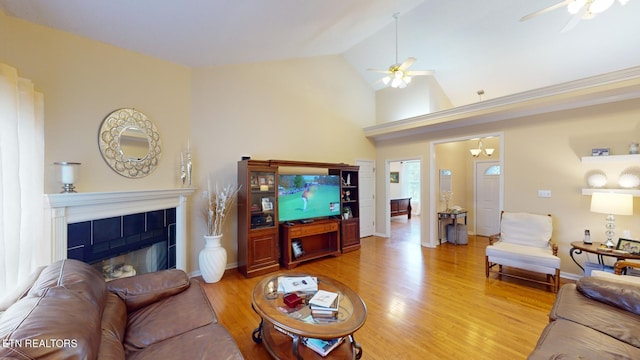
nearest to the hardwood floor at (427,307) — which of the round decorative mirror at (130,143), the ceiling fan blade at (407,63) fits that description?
the round decorative mirror at (130,143)

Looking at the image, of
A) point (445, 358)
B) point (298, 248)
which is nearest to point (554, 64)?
point (445, 358)

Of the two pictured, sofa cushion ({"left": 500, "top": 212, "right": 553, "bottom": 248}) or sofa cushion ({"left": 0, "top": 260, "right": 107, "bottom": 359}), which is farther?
sofa cushion ({"left": 500, "top": 212, "right": 553, "bottom": 248})

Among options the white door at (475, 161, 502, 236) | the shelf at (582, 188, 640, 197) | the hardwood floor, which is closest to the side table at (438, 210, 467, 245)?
the hardwood floor

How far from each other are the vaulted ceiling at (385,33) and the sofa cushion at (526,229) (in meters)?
2.33

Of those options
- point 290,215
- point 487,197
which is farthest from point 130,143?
point 487,197

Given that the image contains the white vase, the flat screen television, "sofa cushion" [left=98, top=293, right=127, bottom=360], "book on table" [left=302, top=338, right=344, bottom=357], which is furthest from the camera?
the flat screen television

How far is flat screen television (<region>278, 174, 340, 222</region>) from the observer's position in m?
4.04

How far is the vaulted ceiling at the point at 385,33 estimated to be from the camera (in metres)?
2.23

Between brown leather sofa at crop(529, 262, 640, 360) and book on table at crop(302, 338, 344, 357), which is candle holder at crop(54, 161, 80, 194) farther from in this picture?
brown leather sofa at crop(529, 262, 640, 360)

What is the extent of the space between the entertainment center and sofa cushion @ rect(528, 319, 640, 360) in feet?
10.1

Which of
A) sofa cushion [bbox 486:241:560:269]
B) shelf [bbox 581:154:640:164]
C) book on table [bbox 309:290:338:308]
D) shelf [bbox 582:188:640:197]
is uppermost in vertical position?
shelf [bbox 581:154:640:164]

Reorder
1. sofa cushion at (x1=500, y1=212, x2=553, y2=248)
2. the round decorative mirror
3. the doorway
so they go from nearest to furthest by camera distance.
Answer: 1. the round decorative mirror
2. sofa cushion at (x1=500, y1=212, x2=553, y2=248)
3. the doorway

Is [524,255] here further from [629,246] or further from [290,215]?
[290,215]

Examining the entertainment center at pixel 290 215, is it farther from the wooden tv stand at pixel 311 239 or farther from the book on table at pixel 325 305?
the book on table at pixel 325 305
